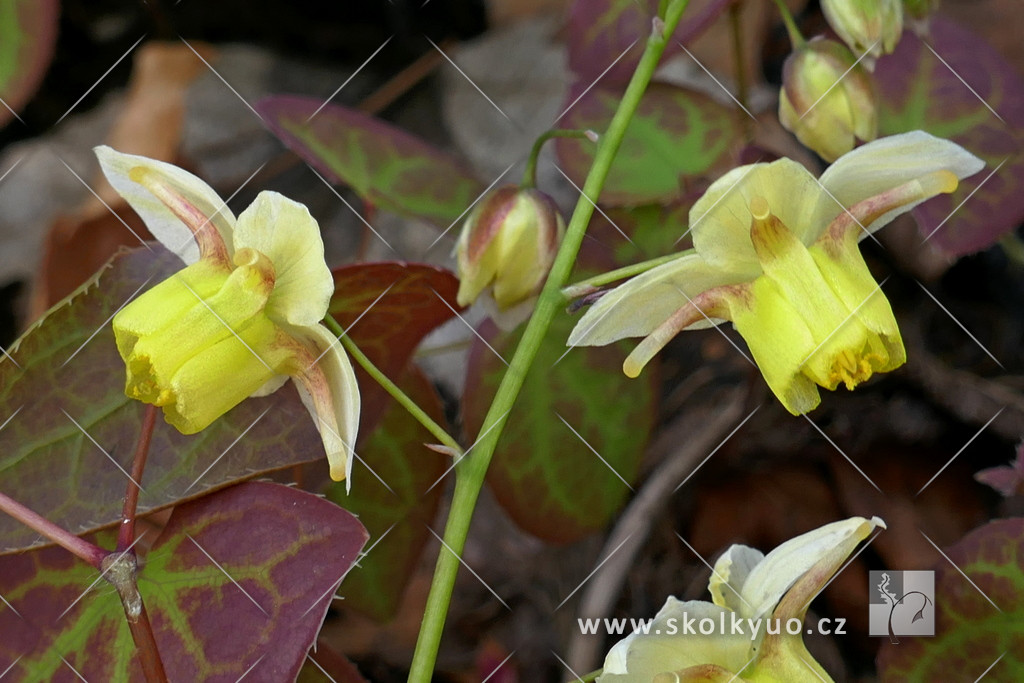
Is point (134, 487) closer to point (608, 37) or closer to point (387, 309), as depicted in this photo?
point (387, 309)

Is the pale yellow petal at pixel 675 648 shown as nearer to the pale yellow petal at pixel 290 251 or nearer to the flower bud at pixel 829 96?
the pale yellow petal at pixel 290 251

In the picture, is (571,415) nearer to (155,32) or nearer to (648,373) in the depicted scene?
(648,373)

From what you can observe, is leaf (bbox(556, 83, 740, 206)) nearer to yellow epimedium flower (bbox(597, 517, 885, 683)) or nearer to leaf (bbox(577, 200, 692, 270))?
leaf (bbox(577, 200, 692, 270))

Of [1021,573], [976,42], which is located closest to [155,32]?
[976,42]

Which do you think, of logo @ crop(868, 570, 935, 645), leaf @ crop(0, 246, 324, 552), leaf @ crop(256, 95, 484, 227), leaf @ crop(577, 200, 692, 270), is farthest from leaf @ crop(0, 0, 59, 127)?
logo @ crop(868, 570, 935, 645)

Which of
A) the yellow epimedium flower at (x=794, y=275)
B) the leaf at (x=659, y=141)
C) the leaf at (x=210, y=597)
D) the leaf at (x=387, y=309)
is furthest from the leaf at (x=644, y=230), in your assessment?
the leaf at (x=210, y=597)

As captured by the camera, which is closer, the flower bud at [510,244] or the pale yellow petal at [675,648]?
the pale yellow petal at [675,648]
